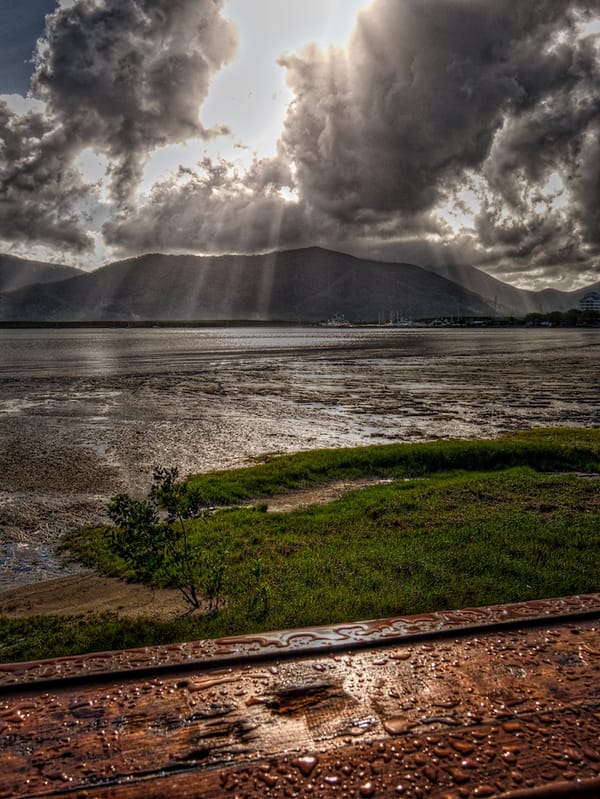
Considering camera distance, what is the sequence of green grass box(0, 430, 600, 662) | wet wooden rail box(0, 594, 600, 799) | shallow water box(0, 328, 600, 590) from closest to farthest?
wet wooden rail box(0, 594, 600, 799) < green grass box(0, 430, 600, 662) < shallow water box(0, 328, 600, 590)

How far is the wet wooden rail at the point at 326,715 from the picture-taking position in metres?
1.98

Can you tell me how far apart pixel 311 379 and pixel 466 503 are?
1283 inches

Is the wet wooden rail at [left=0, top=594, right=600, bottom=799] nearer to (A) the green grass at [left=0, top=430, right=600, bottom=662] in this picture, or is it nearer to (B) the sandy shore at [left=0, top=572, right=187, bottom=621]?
(A) the green grass at [left=0, top=430, right=600, bottom=662]

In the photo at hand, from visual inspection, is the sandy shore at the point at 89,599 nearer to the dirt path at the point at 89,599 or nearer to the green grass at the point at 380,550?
the dirt path at the point at 89,599

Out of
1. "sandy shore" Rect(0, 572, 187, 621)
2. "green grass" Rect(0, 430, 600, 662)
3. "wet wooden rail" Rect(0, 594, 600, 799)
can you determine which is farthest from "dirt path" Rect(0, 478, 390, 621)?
"wet wooden rail" Rect(0, 594, 600, 799)

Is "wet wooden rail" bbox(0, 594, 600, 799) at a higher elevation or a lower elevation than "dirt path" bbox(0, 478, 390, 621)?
higher

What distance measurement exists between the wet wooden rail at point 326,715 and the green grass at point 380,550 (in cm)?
283

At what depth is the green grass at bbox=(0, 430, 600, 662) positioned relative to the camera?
5.94 meters

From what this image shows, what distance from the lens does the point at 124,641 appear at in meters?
5.84

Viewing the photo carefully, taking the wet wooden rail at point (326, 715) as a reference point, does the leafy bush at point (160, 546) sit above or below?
below

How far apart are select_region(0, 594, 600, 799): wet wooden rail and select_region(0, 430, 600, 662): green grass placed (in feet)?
9.30

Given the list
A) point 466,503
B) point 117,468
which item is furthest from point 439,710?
point 117,468

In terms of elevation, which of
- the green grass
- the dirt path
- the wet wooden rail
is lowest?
the dirt path

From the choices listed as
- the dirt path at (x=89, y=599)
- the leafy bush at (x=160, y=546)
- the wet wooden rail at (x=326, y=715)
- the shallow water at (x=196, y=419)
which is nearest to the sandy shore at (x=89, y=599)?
the dirt path at (x=89, y=599)
